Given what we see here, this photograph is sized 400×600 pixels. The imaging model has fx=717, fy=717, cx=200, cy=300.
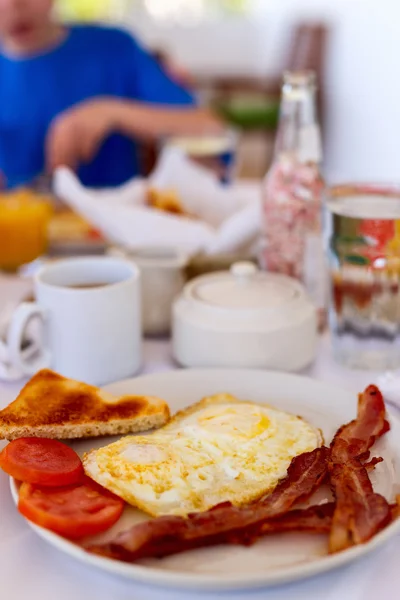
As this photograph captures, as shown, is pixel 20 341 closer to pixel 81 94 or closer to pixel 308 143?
pixel 308 143

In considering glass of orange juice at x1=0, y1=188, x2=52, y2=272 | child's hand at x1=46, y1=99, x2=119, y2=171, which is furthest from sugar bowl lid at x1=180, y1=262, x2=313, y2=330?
child's hand at x1=46, y1=99, x2=119, y2=171

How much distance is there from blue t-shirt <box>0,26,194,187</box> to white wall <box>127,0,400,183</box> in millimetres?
2250

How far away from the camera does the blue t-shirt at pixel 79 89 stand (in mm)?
2430

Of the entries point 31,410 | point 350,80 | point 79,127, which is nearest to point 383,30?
point 350,80

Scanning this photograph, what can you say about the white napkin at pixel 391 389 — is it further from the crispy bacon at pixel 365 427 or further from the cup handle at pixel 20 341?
the cup handle at pixel 20 341

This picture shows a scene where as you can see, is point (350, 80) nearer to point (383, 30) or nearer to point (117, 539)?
point (383, 30)

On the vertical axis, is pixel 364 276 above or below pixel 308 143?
below

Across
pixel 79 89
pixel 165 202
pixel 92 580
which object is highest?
pixel 79 89

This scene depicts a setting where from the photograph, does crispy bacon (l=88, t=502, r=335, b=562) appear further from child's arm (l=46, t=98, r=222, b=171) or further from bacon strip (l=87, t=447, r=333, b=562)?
child's arm (l=46, t=98, r=222, b=171)

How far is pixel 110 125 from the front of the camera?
7.27ft

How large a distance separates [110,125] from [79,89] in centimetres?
41

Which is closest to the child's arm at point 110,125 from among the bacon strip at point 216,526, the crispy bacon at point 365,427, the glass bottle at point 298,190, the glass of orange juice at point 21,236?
the glass of orange juice at point 21,236

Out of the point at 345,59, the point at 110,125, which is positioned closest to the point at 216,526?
the point at 110,125

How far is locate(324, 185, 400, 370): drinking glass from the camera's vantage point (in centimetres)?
95
